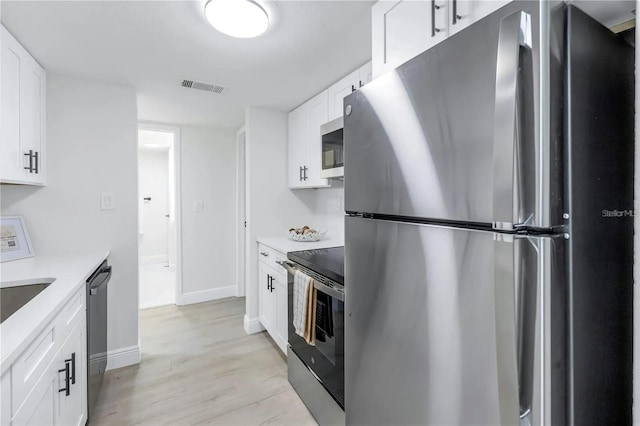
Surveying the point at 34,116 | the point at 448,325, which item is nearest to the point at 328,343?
the point at 448,325

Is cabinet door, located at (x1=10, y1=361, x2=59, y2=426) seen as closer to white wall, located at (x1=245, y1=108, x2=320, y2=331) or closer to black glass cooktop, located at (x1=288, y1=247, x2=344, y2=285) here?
black glass cooktop, located at (x1=288, y1=247, x2=344, y2=285)

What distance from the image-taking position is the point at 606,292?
70 centimetres

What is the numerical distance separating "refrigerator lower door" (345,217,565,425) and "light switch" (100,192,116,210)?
2082 millimetres

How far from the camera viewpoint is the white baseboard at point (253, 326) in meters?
2.96

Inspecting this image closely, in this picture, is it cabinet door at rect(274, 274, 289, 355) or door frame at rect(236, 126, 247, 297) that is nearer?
cabinet door at rect(274, 274, 289, 355)

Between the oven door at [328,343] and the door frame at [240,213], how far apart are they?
88.5 inches

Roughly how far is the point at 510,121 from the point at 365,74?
1.52 m

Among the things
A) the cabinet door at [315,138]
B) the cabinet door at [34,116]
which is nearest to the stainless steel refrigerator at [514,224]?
the cabinet door at [315,138]

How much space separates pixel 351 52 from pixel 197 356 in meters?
2.50

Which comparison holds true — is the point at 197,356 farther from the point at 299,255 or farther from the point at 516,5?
the point at 516,5

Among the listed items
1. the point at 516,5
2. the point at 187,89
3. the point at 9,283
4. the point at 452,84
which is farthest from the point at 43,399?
the point at 187,89

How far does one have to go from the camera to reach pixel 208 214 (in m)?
3.91

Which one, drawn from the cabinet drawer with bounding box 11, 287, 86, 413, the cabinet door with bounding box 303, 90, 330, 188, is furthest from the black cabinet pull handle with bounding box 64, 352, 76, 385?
the cabinet door with bounding box 303, 90, 330, 188

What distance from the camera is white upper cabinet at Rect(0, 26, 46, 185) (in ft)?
5.27
